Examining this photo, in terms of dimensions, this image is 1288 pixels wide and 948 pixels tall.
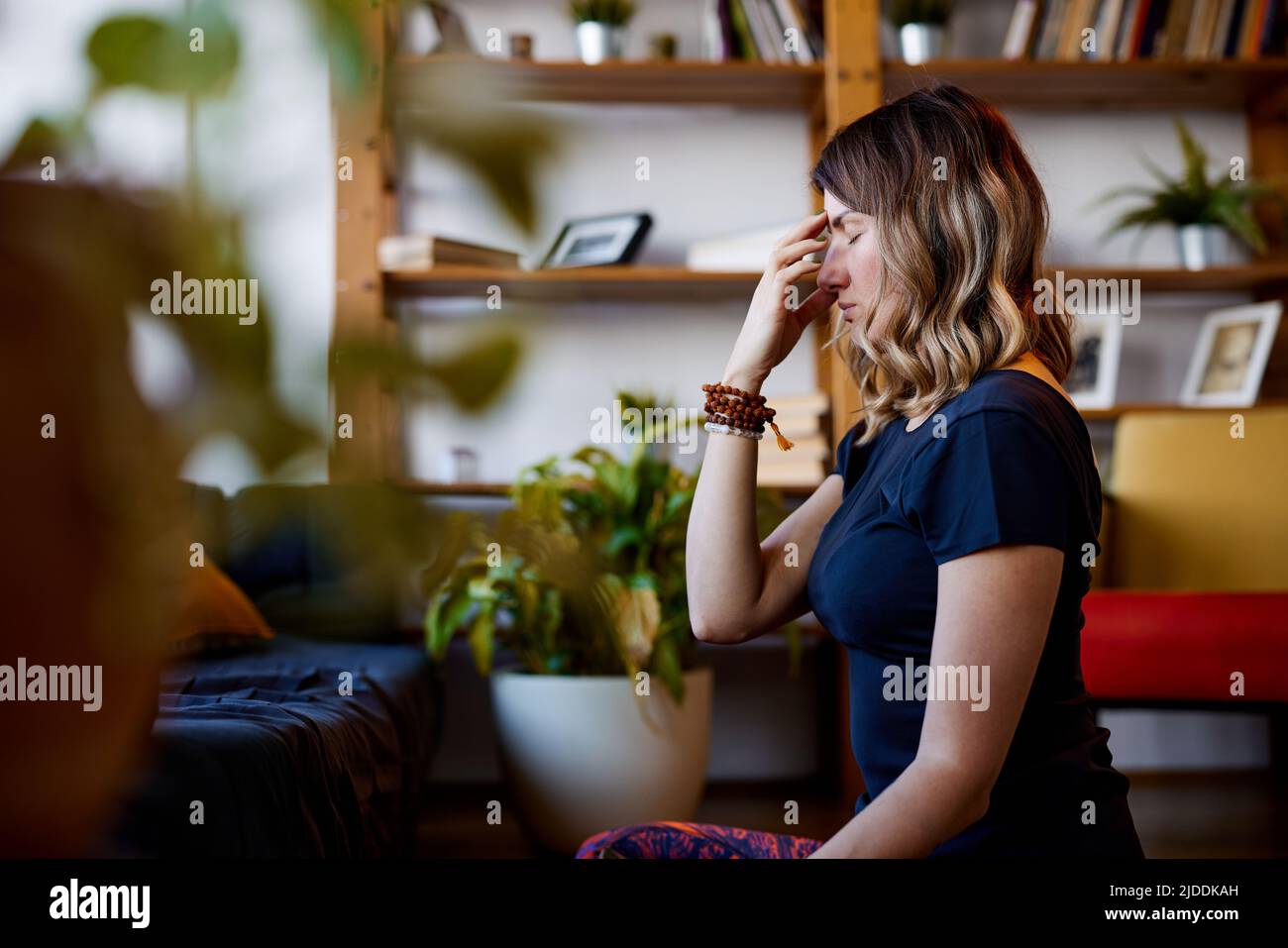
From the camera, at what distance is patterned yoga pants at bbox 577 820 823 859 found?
0.96m

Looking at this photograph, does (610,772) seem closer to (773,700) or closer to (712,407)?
(773,700)

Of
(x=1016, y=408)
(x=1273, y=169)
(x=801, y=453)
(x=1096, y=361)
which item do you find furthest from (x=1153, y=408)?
(x=1016, y=408)

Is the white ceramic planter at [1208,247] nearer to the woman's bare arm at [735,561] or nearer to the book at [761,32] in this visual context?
the book at [761,32]

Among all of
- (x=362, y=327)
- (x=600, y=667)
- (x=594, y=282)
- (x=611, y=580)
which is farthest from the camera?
(x=594, y=282)

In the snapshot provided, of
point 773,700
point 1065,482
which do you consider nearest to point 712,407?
point 1065,482

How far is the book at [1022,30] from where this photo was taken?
2836 millimetres

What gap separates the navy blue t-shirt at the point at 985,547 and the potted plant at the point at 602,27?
7.24ft

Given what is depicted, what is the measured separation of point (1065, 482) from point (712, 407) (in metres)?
0.35

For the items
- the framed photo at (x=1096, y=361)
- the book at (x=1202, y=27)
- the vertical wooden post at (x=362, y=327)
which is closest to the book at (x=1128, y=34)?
the book at (x=1202, y=27)

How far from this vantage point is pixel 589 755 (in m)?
2.26

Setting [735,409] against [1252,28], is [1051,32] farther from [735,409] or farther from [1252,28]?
[735,409]

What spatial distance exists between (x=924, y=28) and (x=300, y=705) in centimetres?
235

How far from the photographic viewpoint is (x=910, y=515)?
2.73ft
